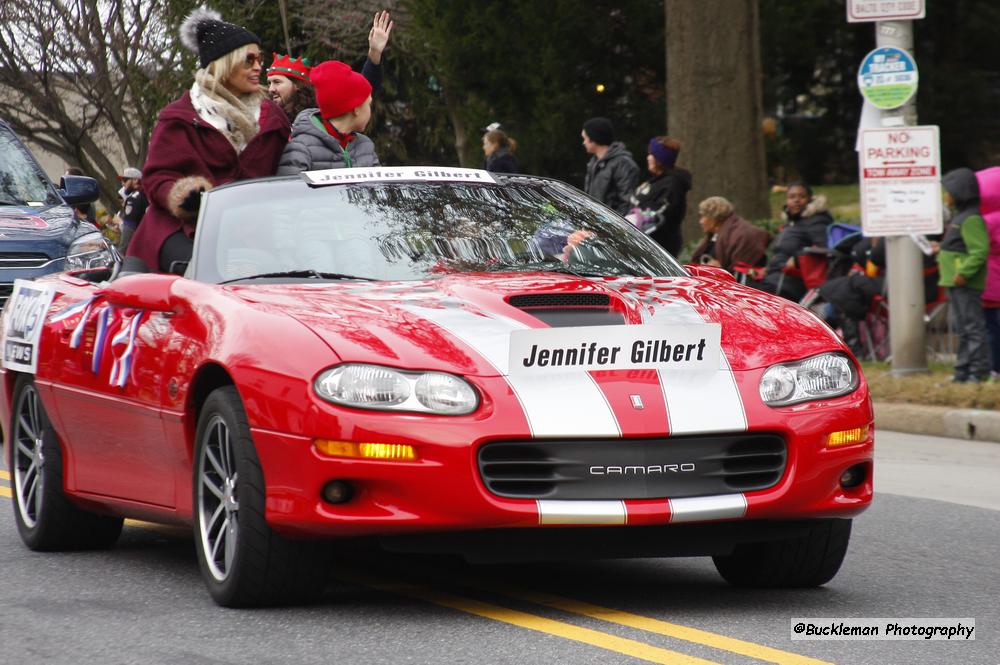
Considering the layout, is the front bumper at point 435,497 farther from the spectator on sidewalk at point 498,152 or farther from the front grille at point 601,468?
the spectator on sidewalk at point 498,152

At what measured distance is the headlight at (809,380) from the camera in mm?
5289

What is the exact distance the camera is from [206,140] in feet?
24.5

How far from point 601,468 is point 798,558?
1.03 metres

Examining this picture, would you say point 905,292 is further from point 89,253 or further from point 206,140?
point 206,140

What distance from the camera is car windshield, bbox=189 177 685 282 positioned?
19.7 feet

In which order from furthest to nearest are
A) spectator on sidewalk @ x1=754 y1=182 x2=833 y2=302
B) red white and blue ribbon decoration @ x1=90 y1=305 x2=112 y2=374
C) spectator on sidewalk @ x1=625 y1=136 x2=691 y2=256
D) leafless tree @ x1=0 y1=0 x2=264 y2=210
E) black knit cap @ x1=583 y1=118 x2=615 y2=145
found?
leafless tree @ x1=0 y1=0 x2=264 y2=210
spectator on sidewalk @ x1=754 y1=182 x2=833 y2=302
black knit cap @ x1=583 y1=118 x2=615 y2=145
spectator on sidewalk @ x1=625 y1=136 x2=691 y2=256
red white and blue ribbon decoration @ x1=90 y1=305 x2=112 y2=374

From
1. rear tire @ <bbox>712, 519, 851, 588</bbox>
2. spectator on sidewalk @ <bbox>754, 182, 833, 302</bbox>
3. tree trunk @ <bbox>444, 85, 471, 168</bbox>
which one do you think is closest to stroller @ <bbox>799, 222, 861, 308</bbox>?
spectator on sidewalk @ <bbox>754, 182, 833, 302</bbox>

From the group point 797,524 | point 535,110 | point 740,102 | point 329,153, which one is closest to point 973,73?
point 535,110

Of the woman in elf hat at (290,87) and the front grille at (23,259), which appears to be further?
the front grille at (23,259)

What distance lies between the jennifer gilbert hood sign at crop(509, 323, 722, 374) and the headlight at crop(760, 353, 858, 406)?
0.18 m

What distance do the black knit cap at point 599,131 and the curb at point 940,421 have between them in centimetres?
355

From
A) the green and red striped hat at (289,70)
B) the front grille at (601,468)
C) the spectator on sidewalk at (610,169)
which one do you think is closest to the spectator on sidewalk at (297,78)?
the green and red striped hat at (289,70)

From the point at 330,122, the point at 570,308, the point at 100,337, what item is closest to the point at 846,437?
the point at 570,308

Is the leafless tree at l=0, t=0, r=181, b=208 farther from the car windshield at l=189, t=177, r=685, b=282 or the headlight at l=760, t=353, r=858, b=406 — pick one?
the headlight at l=760, t=353, r=858, b=406
